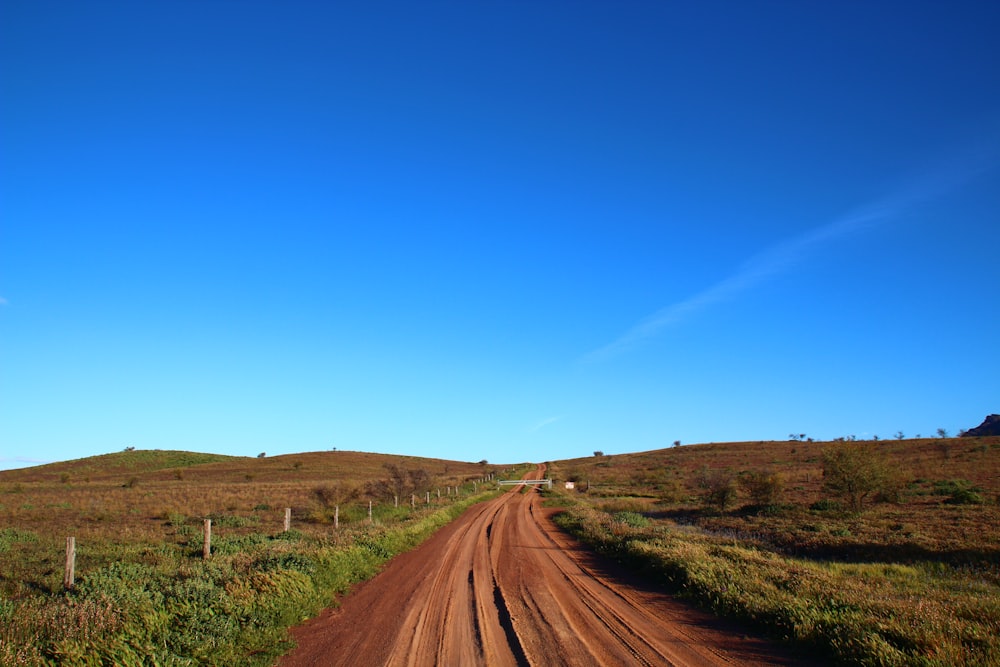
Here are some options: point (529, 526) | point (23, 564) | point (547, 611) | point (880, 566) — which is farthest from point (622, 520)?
point (23, 564)

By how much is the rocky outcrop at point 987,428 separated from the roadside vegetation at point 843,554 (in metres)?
77.6

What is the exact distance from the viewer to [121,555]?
16.7 metres

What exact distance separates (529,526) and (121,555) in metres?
16.4

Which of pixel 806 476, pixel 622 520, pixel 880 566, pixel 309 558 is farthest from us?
pixel 806 476

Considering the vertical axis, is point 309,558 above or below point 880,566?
above

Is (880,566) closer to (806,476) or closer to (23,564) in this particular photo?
(23,564)

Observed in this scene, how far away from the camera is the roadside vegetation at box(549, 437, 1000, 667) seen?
24.5 ft

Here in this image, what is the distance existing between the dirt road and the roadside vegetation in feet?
3.38

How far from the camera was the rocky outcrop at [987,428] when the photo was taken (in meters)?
103

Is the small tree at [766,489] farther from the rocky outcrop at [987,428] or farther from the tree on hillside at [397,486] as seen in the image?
the rocky outcrop at [987,428]

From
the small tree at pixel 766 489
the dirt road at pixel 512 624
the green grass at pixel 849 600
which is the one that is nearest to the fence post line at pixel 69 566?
the dirt road at pixel 512 624

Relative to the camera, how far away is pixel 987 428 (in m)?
108

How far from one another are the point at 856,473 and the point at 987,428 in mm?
111207

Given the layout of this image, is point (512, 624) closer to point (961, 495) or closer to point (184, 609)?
point (184, 609)
